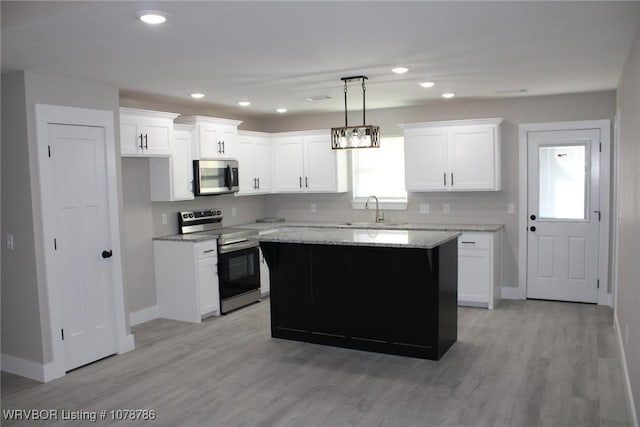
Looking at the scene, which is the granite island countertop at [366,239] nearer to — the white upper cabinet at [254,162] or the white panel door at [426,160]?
the white panel door at [426,160]

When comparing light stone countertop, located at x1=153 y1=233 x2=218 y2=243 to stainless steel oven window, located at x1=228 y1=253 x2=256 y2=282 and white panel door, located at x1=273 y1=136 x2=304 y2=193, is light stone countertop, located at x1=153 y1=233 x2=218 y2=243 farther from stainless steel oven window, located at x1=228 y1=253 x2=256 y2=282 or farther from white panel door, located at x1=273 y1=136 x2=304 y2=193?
white panel door, located at x1=273 y1=136 x2=304 y2=193

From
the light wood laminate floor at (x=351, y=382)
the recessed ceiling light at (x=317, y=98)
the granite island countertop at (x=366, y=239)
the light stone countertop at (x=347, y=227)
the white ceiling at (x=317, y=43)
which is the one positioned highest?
the recessed ceiling light at (x=317, y=98)

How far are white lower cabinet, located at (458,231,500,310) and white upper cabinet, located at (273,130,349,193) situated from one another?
197 centimetres

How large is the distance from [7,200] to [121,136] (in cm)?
124

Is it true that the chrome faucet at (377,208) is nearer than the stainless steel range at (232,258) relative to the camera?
No

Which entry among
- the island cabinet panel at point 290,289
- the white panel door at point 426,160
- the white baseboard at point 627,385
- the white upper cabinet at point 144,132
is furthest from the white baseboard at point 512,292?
the white upper cabinet at point 144,132

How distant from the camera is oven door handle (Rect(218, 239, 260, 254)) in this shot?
233 inches

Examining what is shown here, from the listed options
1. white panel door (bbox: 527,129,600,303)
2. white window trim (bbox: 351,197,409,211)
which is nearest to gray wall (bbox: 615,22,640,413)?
white panel door (bbox: 527,129,600,303)

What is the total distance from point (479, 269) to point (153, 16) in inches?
177

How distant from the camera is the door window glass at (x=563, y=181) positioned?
20.1ft

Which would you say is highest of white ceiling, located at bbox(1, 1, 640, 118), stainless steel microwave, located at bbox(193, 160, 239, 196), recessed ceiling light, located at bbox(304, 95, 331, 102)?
recessed ceiling light, located at bbox(304, 95, 331, 102)

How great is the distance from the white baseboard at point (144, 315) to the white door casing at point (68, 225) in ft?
2.69

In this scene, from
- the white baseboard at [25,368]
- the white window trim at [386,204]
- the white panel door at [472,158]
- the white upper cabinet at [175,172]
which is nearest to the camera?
the white baseboard at [25,368]

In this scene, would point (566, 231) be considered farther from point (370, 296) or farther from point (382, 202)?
point (370, 296)
